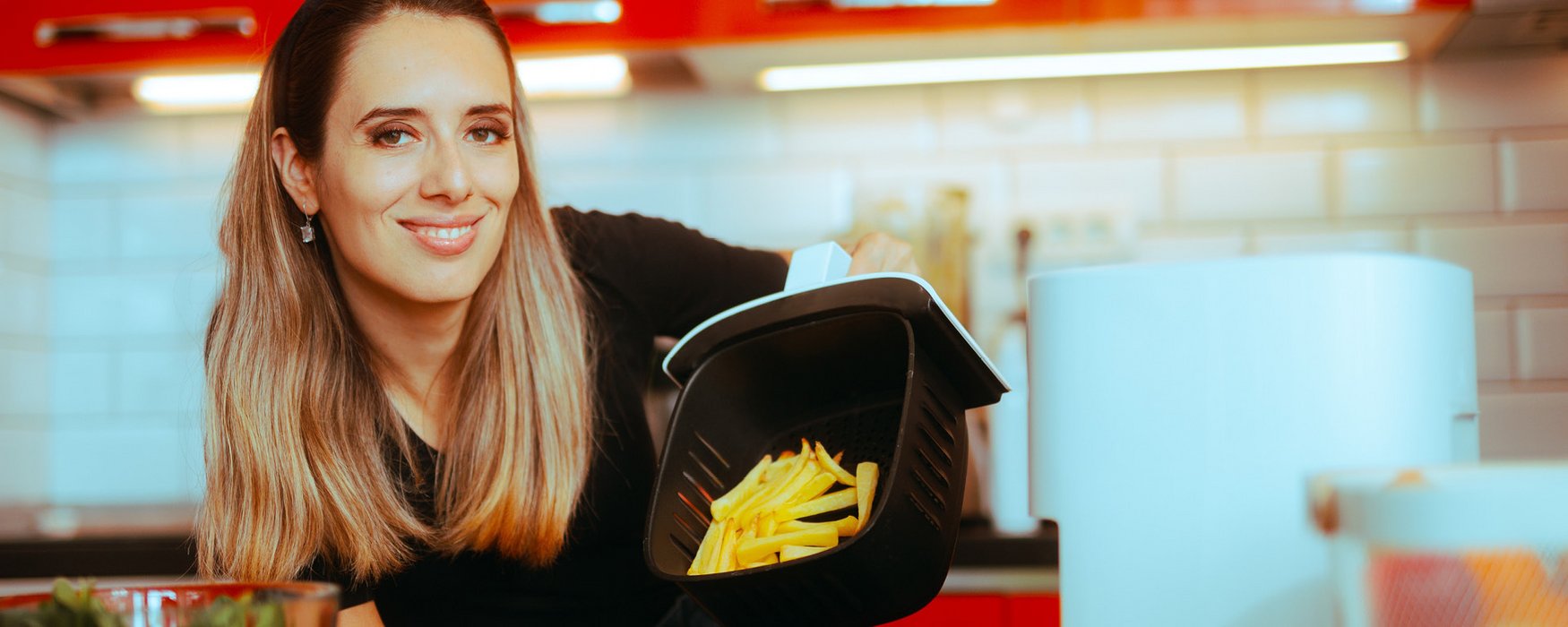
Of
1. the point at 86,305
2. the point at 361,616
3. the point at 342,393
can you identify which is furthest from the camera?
the point at 86,305

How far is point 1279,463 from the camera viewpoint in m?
0.59

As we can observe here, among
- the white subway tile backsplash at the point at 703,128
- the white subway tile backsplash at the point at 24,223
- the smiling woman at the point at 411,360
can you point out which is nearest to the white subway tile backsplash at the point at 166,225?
the white subway tile backsplash at the point at 24,223

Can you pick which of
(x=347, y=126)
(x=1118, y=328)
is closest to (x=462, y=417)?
(x=347, y=126)

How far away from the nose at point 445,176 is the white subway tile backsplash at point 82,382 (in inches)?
50.1

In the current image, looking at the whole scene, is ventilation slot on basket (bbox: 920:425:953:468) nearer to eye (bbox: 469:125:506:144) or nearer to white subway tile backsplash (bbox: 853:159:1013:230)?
eye (bbox: 469:125:506:144)

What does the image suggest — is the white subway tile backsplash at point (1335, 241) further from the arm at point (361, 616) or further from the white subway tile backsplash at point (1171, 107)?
the arm at point (361, 616)

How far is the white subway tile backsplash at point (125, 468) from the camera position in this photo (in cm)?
204

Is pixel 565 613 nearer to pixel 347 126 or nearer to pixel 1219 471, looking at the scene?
pixel 347 126

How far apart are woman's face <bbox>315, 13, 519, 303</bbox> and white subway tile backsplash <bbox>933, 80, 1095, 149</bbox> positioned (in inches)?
36.9

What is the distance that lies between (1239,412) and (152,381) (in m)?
1.93

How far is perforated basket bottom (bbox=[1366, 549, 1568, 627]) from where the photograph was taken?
1.39 ft

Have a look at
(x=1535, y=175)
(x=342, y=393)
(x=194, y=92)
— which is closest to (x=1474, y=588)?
(x=342, y=393)

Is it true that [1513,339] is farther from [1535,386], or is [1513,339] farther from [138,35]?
[138,35]

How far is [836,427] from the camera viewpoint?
84 centimetres
